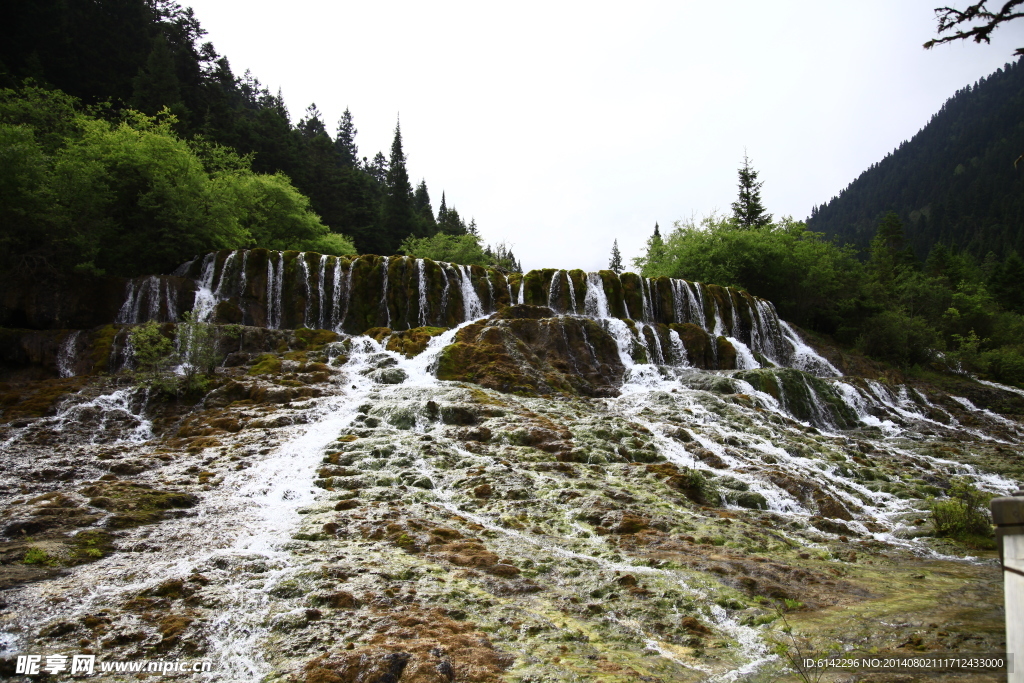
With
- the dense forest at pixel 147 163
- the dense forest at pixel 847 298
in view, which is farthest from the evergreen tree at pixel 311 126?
the dense forest at pixel 847 298

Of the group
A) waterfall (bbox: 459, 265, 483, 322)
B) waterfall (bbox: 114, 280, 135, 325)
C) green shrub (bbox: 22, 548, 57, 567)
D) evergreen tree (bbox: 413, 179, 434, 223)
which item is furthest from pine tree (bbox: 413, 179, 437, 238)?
green shrub (bbox: 22, 548, 57, 567)

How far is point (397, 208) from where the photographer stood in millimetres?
53406

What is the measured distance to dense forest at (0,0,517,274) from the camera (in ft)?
64.0

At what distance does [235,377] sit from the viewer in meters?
15.6

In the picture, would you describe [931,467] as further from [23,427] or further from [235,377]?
[23,427]

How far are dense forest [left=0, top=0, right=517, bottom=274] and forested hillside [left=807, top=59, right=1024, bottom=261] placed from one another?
212 feet

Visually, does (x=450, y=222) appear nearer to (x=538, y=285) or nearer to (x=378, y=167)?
(x=378, y=167)

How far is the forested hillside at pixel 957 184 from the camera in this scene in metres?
87.9

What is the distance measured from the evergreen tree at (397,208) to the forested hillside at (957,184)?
2244 inches

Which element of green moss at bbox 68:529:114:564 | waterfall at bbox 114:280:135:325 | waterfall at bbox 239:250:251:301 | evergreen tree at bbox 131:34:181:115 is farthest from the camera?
evergreen tree at bbox 131:34:181:115

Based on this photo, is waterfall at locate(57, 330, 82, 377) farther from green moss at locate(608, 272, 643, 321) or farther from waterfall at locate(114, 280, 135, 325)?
green moss at locate(608, 272, 643, 321)

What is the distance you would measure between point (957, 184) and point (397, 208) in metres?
122

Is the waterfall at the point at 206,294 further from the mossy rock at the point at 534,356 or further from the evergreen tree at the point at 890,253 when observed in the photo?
the evergreen tree at the point at 890,253

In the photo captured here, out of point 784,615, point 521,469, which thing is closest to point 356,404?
point 521,469
